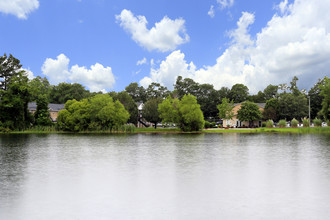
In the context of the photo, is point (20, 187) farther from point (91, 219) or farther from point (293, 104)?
point (293, 104)

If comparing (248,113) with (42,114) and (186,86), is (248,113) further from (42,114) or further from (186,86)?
(42,114)

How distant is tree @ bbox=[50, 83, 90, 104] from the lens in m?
124

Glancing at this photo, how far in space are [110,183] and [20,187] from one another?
381cm

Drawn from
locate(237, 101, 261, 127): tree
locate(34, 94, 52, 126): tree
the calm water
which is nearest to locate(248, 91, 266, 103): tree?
locate(237, 101, 261, 127): tree

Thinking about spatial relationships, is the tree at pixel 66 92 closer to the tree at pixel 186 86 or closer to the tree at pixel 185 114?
the tree at pixel 186 86

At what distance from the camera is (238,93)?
130000mm

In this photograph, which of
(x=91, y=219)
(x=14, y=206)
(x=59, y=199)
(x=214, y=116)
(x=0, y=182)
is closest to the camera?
(x=91, y=219)

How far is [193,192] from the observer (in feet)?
38.9

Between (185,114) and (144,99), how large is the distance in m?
60.5

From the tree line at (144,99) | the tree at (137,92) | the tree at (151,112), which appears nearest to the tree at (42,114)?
the tree line at (144,99)

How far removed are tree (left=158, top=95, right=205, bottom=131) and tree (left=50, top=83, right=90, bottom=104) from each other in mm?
52871

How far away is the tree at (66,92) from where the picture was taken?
406 ft

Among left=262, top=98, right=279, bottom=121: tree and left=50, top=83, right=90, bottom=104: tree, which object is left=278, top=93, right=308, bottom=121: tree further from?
left=50, top=83, right=90, bottom=104: tree

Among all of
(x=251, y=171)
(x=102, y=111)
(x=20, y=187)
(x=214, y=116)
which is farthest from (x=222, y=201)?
(x=214, y=116)
